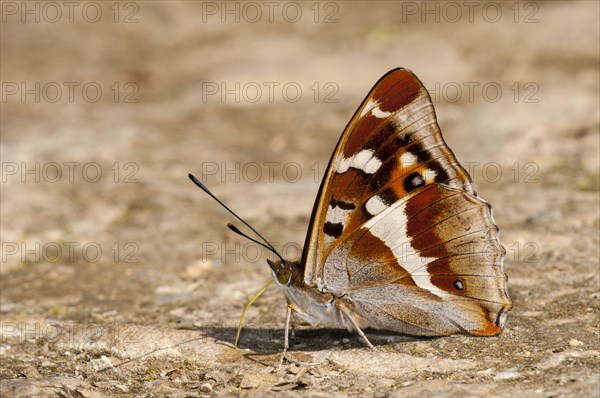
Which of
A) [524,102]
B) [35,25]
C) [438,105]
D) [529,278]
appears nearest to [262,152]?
[438,105]

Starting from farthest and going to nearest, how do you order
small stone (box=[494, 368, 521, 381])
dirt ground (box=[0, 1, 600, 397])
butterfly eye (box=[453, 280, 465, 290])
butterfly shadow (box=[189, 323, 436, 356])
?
butterfly shadow (box=[189, 323, 436, 356]), butterfly eye (box=[453, 280, 465, 290]), dirt ground (box=[0, 1, 600, 397]), small stone (box=[494, 368, 521, 381])

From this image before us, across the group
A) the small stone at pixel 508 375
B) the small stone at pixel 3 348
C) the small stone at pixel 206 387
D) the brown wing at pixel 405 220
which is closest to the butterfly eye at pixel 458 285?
the brown wing at pixel 405 220

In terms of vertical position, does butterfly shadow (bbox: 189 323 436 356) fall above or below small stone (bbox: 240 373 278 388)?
above

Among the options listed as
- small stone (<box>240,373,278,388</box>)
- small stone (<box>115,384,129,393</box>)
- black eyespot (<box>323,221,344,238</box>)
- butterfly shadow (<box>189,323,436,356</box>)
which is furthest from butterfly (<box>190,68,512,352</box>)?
small stone (<box>115,384,129,393</box>)

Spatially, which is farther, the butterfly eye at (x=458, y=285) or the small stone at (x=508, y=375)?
the butterfly eye at (x=458, y=285)

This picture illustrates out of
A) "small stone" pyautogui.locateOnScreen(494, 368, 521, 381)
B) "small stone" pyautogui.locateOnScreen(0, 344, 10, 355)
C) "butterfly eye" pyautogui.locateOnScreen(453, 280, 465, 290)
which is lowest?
"small stone" pyautogui.locateOnScreen(0, 344, 10, 355)

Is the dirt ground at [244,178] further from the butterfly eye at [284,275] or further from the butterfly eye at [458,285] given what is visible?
the butterfly eye at [284,275]

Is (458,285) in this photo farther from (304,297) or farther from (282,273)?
(282,273)

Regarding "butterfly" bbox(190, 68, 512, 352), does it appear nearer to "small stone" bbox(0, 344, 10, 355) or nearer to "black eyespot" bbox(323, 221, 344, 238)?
"black eyespot" bbox(323, 221, 344, 238)
